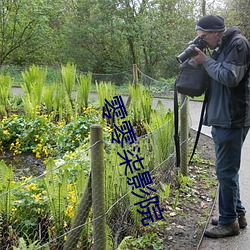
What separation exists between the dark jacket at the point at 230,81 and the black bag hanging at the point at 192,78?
91 millimetres

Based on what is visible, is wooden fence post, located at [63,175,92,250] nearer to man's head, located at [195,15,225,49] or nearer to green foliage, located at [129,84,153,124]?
man's head, located at [195,15,225,49]

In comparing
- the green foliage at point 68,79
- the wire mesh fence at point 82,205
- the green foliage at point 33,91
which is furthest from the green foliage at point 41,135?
the wire mesh fence at point 82,205

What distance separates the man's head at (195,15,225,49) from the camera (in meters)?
3.00

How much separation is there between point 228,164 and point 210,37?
106cm

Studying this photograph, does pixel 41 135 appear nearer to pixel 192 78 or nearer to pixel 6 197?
pixel 6 197

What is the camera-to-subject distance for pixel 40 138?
19.1ft

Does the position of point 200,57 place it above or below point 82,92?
above

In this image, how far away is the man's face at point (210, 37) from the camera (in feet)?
9.98

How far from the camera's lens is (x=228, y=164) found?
3121mm

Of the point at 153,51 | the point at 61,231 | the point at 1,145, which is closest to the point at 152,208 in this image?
the point at 61,231

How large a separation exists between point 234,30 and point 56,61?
16554mm

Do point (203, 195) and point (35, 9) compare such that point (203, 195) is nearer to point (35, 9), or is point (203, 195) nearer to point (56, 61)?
point (35, 9)

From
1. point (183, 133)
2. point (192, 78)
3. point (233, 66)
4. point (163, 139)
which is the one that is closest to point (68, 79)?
point (183, 133)

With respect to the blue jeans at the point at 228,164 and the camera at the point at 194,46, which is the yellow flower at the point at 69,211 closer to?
the blue jeans at the point at 228,164
